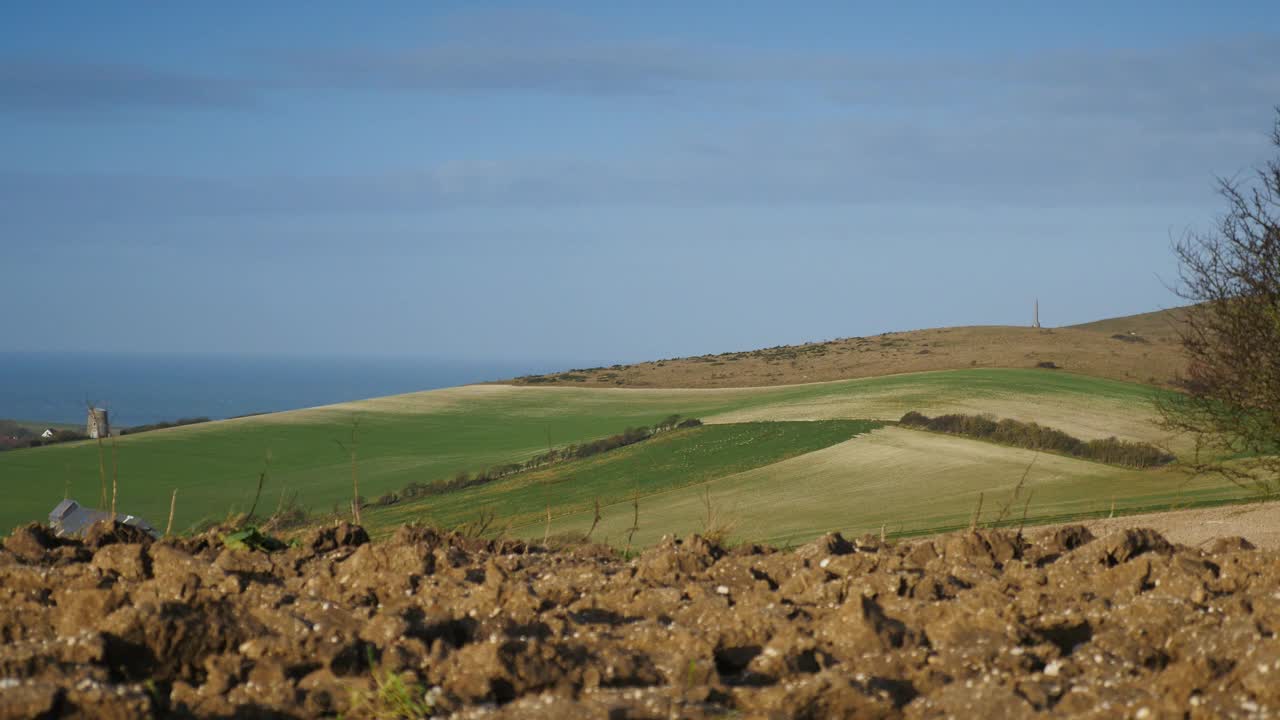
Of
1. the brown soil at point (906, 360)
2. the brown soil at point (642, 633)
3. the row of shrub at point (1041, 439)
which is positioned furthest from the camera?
the brown soil at point (906, 360)

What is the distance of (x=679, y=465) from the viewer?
29.2 m

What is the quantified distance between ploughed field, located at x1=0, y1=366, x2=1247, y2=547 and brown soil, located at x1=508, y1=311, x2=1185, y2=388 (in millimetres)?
2945

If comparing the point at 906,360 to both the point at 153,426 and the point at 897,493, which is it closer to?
the point at 897,493

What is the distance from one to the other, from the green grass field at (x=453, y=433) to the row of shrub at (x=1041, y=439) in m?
1.59

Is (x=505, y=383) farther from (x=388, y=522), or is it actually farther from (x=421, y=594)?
(x=421, y=594)

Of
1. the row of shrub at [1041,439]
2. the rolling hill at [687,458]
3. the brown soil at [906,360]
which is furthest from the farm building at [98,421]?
the brown soil at [906,360]

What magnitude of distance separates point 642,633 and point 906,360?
4684cm

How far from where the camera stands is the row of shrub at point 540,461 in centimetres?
2909

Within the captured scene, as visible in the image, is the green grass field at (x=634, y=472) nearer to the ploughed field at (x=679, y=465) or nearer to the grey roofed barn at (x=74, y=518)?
the ploughed field at (x=679, y=465)

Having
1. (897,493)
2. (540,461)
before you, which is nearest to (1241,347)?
(897,493)

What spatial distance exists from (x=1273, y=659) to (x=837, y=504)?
1974 cm

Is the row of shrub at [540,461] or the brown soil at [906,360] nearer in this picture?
the row of shrub at [540,461]

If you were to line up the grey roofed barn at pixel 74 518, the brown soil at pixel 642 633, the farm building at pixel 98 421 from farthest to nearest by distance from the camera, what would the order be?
the grey roofed barn at pixel 74 518 → the farm building at pixel 98 421 → the brown soil at pixel 642 633

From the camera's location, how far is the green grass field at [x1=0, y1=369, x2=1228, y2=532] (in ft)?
95.1
